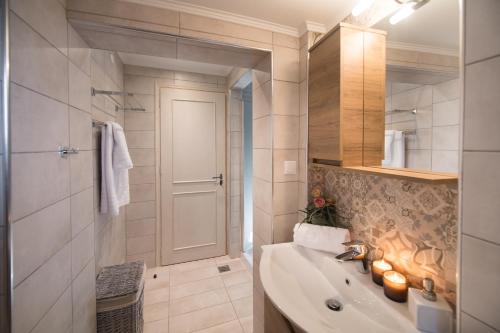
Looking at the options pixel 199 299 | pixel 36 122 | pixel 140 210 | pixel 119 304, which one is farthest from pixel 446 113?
pixel 140 210

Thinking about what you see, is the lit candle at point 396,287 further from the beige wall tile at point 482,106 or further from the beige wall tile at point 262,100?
the beige wall tile at point 262,100

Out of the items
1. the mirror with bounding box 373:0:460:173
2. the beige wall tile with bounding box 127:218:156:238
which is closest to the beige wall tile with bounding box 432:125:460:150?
the mirror with bounding box 373:0:460:173

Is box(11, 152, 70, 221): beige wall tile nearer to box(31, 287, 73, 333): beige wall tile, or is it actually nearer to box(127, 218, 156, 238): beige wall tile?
box(31, 287, 73, 333): beige wall tile

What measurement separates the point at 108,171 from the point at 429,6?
2.05 m

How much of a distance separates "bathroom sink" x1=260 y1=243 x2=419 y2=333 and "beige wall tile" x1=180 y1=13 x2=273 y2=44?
1.32 metres

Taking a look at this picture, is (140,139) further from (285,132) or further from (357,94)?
(357,94)

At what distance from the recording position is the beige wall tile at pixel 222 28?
3.99 ft

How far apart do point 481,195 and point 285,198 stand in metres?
0.99

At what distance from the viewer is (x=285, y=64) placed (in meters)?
1.43

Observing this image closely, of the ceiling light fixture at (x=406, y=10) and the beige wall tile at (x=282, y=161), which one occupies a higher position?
the ceiling light fixture at (x=406, y=10)

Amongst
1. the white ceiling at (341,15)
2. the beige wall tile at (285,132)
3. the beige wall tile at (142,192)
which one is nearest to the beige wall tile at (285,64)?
the white ceiling at (341,15)

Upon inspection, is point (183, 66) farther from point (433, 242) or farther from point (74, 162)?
point (433, 242)

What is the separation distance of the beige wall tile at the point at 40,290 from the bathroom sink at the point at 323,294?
0.84m

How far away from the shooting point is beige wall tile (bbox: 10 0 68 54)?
0.72 m
